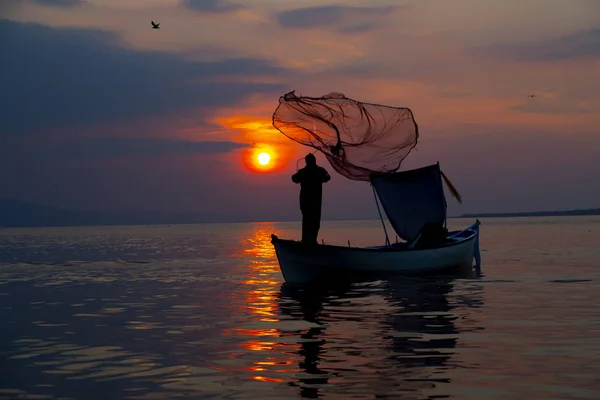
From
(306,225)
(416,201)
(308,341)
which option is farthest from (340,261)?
(308,341)

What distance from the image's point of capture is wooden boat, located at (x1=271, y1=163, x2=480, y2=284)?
27.8 meters

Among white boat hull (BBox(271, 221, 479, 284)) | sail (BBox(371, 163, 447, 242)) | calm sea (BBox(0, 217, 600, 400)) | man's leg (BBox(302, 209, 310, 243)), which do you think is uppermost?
sail (BBox(371, 163, 447, 242))

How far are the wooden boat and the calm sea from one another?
2.17ft

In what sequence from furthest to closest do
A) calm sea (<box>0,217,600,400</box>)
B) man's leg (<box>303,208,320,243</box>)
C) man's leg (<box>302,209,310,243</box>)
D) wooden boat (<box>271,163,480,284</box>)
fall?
wooden boat (<box>271,163,480,284</box>) → man's leg (<box>302,209,310,243</box>) → man's leg (<box>303,208,320,243</box>) → calm sea (<box>0,217,600,400</box>)

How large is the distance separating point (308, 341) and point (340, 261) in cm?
1208

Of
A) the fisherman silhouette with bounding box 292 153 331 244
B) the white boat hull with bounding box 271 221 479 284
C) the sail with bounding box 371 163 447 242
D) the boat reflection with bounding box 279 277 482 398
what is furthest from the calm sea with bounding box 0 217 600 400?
the sail with bounding box 371 163 447 242

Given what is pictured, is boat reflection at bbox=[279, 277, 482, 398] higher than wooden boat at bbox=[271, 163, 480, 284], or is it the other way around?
wooden boat at bbox=[271, 163, 480, 284]

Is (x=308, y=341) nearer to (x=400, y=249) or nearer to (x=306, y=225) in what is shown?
(x=306, y=225)

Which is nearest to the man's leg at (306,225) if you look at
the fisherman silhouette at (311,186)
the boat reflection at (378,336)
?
the fisherman silhouette at (311,186)

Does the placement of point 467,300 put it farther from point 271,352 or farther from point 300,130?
point 271,352

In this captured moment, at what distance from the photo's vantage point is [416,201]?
108ft

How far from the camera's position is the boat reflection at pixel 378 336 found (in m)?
11.7

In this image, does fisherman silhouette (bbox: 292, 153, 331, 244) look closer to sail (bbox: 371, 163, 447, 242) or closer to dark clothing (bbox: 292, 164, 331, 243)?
dark clothing (bbox: 292, 164, 331, 243)

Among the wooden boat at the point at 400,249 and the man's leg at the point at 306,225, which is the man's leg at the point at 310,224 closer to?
the man's leg at the point at 306,225
